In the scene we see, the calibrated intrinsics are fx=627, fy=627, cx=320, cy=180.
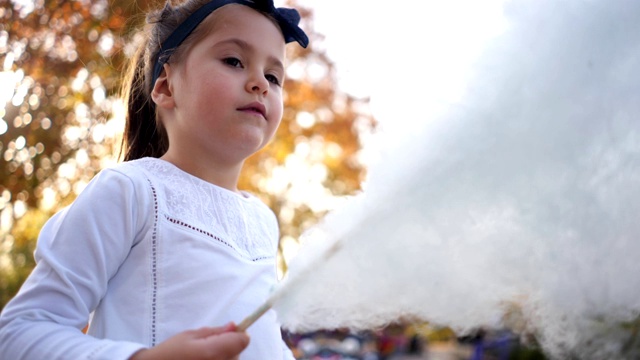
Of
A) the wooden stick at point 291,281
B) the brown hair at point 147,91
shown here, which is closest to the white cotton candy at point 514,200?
the wooden stick at point 291,281

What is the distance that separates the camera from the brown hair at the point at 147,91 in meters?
2.03

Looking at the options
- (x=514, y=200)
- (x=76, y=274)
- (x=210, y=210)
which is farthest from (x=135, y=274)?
(x=514, y=200)

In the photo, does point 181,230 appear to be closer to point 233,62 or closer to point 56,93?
point 233,62

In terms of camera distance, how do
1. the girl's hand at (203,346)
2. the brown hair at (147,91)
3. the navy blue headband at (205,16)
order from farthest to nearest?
1. the brown hair at (147,91)
2. the navy blue headband at (205,16)
3. the girl's hand at (203,346)

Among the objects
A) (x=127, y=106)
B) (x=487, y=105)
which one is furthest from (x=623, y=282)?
(x=127, y=106)

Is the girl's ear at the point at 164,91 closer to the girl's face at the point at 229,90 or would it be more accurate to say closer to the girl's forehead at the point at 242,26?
the girl's face at the point at 229,90

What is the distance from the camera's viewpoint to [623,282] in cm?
142

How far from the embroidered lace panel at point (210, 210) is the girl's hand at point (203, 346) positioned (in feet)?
1.42

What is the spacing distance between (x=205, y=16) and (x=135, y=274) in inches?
31.9

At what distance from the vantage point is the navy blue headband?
188cm

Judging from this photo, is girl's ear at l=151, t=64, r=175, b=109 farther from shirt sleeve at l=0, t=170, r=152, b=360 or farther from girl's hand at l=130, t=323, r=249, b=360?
girl's hand at l=130, t=323, r=249, b=360

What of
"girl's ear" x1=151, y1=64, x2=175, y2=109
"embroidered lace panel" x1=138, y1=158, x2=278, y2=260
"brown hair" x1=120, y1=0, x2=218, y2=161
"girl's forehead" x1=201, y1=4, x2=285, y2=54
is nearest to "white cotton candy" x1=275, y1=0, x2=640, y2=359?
"embroidered lace panel" x1=138, y1=158, x2=278, y2=260

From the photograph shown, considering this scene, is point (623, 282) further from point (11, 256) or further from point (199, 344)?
point (11, 256)

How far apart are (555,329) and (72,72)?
15.5ft
